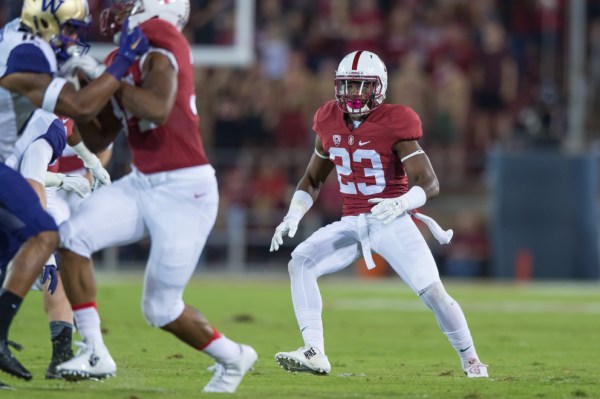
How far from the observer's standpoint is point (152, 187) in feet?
18.7

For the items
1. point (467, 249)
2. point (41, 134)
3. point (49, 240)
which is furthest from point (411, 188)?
point (467, 249)

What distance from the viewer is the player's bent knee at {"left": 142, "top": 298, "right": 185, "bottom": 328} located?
5602 mm

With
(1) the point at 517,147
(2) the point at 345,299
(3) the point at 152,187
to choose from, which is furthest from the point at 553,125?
(3) the point at 152,187

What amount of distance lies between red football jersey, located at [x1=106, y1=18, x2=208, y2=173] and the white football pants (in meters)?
0.06

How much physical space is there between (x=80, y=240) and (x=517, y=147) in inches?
480

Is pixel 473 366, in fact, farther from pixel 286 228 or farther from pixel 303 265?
pixel 286 228

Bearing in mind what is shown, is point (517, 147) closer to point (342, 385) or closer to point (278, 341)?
point (278, 341)

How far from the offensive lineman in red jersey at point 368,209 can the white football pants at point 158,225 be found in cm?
140

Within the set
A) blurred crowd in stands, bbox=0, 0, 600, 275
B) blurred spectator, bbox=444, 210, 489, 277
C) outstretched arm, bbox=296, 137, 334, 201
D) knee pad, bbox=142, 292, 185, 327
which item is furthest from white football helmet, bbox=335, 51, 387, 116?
blurred spectator, bbox=444, 210, 489, 277

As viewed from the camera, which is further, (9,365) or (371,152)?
(371,152)

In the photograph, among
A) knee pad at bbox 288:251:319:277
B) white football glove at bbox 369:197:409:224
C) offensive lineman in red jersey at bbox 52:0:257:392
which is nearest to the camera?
offensive lineman in red jersey at bbox 52:0:257:392

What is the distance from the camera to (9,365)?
5941 mm

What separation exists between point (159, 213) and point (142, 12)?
1.01 m

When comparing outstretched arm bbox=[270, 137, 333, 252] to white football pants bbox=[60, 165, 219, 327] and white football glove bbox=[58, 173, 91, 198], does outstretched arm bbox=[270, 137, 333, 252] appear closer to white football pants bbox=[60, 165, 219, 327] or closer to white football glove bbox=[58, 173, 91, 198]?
white football glove bbox=[58, 173, 91, 198]
